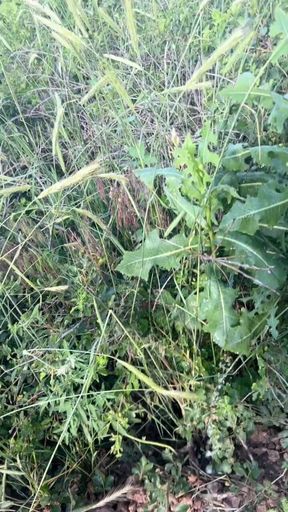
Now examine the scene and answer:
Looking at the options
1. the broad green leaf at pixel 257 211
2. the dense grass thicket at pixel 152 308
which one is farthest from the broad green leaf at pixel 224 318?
the broad green leaf at pixel 257 211

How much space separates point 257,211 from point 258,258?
83 millimetres

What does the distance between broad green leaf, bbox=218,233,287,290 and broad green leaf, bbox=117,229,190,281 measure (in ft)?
0.30

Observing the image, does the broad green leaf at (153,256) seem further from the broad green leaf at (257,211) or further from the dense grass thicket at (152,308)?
the broad green leaf at (257,211)

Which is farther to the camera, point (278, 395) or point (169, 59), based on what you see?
point (169, 59)

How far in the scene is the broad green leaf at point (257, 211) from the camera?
109 centimetres

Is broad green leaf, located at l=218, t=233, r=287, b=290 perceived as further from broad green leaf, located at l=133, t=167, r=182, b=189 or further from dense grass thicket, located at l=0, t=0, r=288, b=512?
broad green leaf, located at l=133, t=167, r=182, b=189

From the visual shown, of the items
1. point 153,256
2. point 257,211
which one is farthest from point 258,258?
point 153,256

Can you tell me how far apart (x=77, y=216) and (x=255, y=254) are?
413mm

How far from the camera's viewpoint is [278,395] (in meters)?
1.16

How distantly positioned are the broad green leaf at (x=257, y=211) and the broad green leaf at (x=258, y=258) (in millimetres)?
21

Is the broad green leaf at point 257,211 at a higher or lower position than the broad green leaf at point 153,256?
higher

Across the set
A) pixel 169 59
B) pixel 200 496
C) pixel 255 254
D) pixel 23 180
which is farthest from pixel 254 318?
pixel 169 59

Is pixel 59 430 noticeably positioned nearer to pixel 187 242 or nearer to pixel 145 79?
pixel 187 242

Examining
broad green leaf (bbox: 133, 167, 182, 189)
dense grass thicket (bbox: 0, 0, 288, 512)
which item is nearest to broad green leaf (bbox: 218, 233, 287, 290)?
dense grass thicket (bbox: 0, 0, 288, 512)
